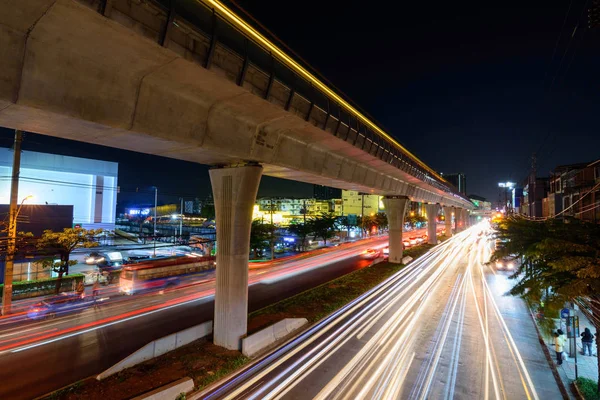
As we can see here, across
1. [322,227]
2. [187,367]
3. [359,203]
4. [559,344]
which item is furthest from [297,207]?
[187,367]

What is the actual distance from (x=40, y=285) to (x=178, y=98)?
2315cm

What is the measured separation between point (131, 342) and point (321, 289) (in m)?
12.2

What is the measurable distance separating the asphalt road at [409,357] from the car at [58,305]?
1441 cm

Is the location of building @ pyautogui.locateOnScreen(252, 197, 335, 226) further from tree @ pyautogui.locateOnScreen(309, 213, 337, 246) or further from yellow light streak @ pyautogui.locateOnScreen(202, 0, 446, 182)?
yellow light streak @ pyautogui.locateOnScreen(202, 0, 446, 182)

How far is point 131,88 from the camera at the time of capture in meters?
6.93

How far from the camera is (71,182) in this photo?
42938mm

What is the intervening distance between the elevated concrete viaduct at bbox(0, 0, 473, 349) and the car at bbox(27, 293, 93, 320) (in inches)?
487

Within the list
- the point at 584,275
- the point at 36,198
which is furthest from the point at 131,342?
the point at 36,198

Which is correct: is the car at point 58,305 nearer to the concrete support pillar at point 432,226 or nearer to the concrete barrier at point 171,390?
the concrete barrier at point 171,390

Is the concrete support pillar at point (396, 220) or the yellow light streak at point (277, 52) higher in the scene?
the yellow light streak at point (277, 52)

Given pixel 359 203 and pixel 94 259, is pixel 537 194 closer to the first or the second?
pixel 94 259

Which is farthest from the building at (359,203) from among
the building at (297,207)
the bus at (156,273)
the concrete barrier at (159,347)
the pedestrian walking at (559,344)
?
the concrete barrier at (159,347)

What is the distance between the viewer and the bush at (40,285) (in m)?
20.5

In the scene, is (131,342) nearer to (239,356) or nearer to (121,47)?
(239,356)
